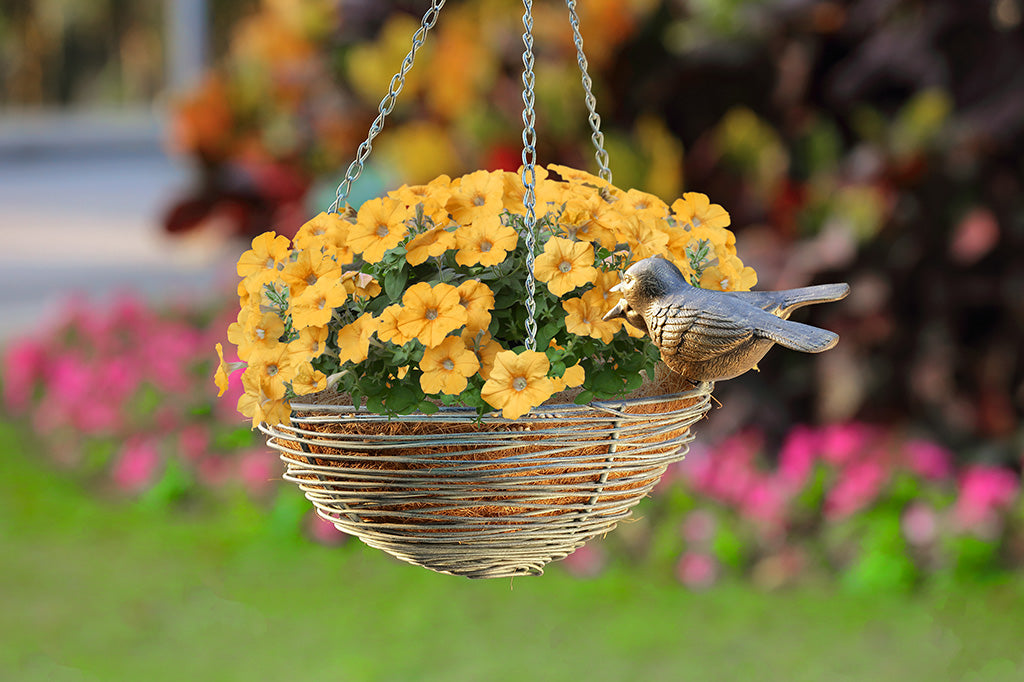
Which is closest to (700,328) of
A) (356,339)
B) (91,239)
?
(356,339)

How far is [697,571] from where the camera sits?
10.7 feet

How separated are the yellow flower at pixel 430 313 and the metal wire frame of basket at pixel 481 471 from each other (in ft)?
0.29

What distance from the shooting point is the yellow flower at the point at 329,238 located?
1.26 metres

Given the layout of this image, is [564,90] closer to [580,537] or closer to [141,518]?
[141,518]

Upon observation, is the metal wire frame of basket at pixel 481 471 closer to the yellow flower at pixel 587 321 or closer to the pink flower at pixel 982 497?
the yellow flower at pixel 587 321

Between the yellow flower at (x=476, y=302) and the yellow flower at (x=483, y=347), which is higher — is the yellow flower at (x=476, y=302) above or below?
above

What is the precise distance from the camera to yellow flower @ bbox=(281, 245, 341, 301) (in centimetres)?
125

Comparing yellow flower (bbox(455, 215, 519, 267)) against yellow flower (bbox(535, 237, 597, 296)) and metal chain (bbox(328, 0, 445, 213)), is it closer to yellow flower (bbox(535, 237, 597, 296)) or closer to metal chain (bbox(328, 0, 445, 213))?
yellow flower (bbox(535, 237, 597, 296))

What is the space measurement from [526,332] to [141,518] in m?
3.11

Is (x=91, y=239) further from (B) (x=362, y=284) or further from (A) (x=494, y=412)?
(A) (x=494, y=412)

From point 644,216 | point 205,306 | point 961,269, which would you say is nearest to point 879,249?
point 961,269

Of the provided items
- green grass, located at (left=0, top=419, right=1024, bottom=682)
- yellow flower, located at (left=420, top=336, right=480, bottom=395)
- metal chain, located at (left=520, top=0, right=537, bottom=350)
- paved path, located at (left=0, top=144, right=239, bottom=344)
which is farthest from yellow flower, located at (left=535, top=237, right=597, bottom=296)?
paved path, located at (left=0, top=144, right=239, bottom=344)

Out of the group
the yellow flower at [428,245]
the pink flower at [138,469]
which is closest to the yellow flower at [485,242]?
the yellow flower at [428,245]

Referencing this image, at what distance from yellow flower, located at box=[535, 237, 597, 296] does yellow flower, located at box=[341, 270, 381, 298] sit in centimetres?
21
